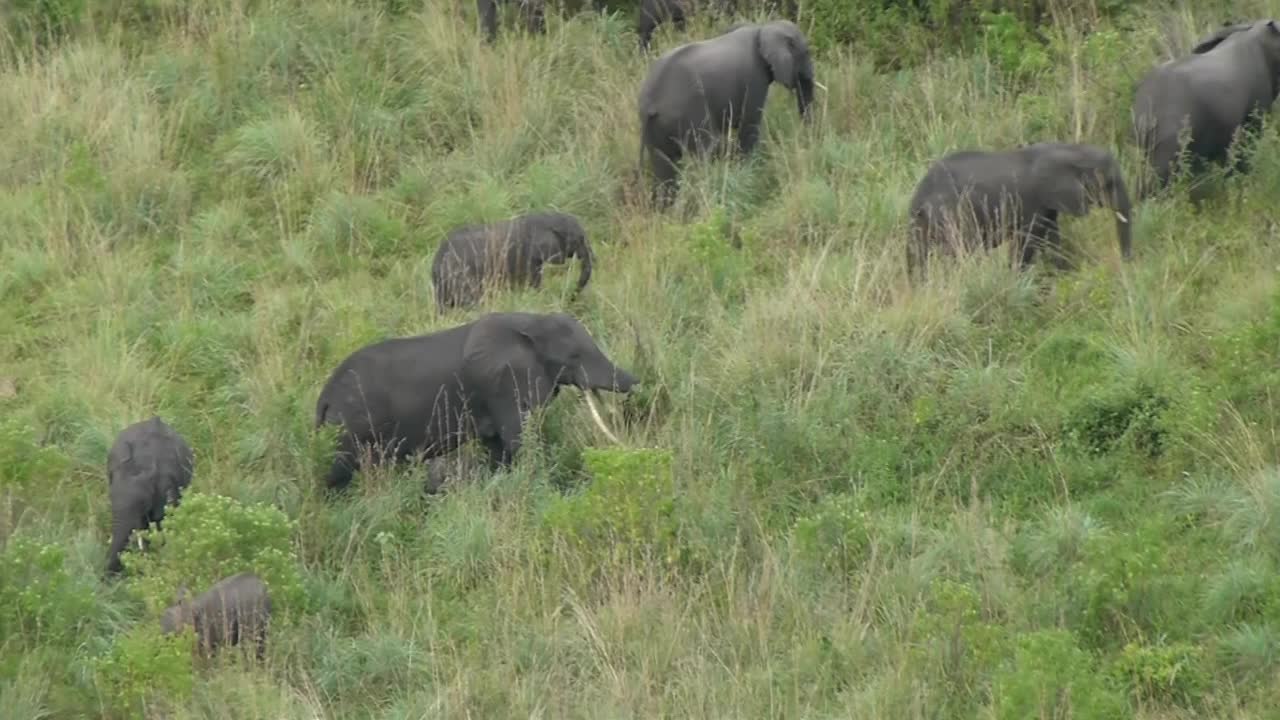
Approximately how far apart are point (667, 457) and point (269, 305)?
3.64 m

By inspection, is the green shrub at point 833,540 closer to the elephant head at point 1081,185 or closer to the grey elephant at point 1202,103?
the elephant head at point 1081,185

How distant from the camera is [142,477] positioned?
1041cm

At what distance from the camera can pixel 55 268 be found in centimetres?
1340

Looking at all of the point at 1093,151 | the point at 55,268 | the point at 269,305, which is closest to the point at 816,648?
the point at 1093,151

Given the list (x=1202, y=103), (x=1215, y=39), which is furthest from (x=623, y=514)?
(x=1215, y=39)

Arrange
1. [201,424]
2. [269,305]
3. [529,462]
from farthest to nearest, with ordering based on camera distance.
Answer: [269,305], [201,424], [529,462]

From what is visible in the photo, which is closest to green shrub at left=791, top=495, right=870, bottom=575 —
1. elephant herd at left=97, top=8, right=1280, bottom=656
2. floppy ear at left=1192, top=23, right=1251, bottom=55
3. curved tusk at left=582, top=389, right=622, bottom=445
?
curved tusk at left=582, top=389, right=622, bottom=445

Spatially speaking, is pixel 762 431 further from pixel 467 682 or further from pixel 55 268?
pixel 55 268

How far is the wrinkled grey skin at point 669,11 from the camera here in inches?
591

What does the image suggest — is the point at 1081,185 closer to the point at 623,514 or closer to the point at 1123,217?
the point at 1123,217

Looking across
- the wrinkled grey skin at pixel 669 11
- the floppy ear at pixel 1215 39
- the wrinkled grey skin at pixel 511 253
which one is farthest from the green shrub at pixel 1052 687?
the wrinkled grey skin at pixel 669 11

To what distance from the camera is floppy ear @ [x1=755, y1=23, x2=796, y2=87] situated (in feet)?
45.1

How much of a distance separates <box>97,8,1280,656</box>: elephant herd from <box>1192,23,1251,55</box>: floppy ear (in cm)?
2

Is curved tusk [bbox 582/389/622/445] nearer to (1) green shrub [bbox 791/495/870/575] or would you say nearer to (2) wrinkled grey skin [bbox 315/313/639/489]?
(2) wrinkled grey skin [bbox 315/313/639/489]
